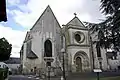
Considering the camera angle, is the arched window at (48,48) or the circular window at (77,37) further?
the circular window at (77,37)

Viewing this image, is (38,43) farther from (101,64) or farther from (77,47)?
(101,64)

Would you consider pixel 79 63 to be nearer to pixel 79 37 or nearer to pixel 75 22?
pixel 79 37

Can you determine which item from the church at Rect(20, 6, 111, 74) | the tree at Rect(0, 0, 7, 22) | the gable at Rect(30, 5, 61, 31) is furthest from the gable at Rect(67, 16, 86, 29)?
the tree at Rect(0, 0, 7, 22)

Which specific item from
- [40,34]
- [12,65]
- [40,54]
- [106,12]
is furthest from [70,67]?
[12,65]

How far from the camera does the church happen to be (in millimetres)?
31047

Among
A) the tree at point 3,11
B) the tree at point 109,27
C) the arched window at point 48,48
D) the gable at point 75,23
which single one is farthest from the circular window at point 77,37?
the tree at point 3,11

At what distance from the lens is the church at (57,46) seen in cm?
3105

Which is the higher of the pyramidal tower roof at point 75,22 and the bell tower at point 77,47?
the pyramidal tower roof at point 75,22

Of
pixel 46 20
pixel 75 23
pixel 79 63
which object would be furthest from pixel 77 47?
pixel 46 20

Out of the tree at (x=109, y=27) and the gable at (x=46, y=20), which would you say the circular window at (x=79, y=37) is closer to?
the gable at (x=46, y=20)

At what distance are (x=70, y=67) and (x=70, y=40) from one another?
5.27m

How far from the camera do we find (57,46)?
32562 mm

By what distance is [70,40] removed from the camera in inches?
1242

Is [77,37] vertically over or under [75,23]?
under
